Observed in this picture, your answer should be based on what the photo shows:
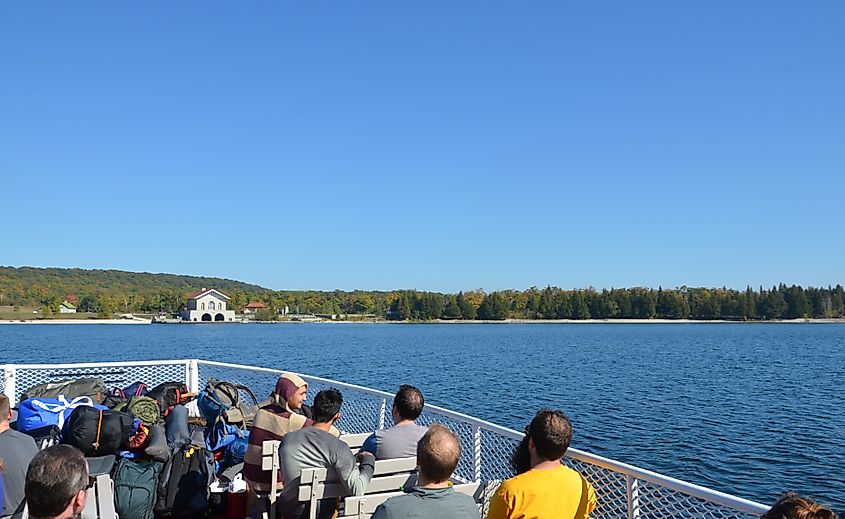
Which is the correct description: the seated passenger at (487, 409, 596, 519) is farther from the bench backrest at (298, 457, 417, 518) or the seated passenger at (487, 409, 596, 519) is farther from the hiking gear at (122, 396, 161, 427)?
the hiking gear at (122, 396, 161, 427)

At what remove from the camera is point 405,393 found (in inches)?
176

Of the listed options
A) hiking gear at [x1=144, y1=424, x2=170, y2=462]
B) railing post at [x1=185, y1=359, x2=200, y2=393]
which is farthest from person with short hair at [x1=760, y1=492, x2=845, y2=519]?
railing post at [x1=185, y1=359, x2=200, y2=393]

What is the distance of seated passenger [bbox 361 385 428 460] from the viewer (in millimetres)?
4316

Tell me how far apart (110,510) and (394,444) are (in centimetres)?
159

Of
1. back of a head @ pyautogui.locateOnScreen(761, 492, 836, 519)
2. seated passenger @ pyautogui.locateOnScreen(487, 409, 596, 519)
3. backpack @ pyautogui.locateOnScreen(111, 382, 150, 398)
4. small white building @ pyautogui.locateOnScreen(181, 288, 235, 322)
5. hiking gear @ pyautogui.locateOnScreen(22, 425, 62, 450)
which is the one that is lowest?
hiking gear @ pyautogui.locateOnScreen(22, 425, 62, 450)

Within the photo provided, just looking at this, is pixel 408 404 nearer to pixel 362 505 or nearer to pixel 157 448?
pixel 362 505

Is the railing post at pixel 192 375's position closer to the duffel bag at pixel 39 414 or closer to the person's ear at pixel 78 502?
the duffel bag at pixel 39 414

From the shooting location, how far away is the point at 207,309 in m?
133

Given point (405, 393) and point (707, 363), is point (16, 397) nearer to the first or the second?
point (405, 393)

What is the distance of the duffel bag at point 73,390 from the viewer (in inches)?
290

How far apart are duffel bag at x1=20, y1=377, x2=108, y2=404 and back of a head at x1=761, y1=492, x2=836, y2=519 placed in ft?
22.5

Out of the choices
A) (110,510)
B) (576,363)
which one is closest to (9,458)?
(110,510)

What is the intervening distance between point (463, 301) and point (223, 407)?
146517mm

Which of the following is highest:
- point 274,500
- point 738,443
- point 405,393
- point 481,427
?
point 405,393
